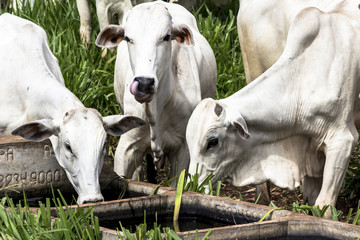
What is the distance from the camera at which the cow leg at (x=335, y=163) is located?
19.3 feet

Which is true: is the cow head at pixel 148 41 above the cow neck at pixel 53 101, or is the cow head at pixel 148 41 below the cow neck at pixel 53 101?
above

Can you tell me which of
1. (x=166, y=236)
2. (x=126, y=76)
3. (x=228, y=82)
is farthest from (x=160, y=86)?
(x=228, y=82)

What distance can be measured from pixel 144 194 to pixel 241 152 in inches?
41.7

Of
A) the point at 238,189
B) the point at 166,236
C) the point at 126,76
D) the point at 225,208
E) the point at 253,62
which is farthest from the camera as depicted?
the point at 238,189

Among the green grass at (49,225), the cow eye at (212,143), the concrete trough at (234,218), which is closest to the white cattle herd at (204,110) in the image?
the cow eye at (212,143)

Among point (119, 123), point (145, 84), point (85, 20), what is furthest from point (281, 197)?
point (85, 20)

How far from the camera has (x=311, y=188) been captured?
6.46 meters

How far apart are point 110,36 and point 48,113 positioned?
0.76 meters

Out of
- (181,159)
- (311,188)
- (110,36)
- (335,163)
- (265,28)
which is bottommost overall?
(311,188)

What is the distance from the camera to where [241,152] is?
5977 mm

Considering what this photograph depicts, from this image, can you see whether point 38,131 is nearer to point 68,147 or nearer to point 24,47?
point 68,147

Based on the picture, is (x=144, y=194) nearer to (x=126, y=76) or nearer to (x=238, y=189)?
(x=126, y=76)

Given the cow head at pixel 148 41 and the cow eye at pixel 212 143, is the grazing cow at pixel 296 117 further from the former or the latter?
the cow head at pixel 148 41

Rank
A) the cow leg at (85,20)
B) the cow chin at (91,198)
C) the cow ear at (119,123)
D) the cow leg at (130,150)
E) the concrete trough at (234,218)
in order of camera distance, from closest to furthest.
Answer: the concrete trough at (234,218) → the cow chin at (91,198) → the cow ear at (119,123) → the cow leg at (130,150) → the cow leg at (85,20)
